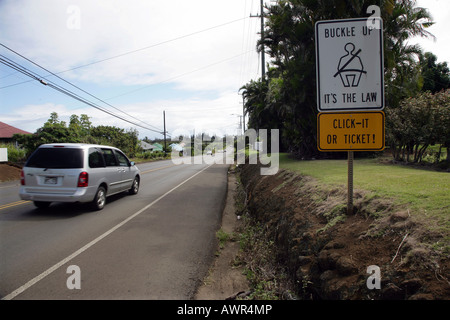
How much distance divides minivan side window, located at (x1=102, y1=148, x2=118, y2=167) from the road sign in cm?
692

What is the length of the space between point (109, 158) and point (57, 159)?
1.76 m

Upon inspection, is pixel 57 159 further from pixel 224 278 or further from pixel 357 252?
pixel 357 252

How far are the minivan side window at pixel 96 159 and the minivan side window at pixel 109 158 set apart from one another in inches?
10.4

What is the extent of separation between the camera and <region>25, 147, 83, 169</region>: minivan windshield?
734 centimetres

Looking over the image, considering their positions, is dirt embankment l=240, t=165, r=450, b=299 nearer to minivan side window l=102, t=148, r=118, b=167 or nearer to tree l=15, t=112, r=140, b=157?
minivan side window l=102, t=148, r=118, b=167

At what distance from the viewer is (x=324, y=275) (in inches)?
122

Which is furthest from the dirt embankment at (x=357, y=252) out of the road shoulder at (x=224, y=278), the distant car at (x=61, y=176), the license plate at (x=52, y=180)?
the license plate at (x=52, y=180)

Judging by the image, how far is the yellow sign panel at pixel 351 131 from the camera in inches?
156

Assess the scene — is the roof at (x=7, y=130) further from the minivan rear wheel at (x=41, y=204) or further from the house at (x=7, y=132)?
the minivan rear wheel at (x=41, y=204)

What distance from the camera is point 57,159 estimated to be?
7.40m

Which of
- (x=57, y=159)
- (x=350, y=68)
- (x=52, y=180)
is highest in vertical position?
(x=350, y=68)

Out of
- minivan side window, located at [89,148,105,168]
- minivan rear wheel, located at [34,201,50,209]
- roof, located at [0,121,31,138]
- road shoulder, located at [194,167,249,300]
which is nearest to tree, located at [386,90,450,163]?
road shoulder, located at [194,167,249,300]

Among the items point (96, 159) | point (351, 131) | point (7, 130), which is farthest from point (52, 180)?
point (7, 130)
